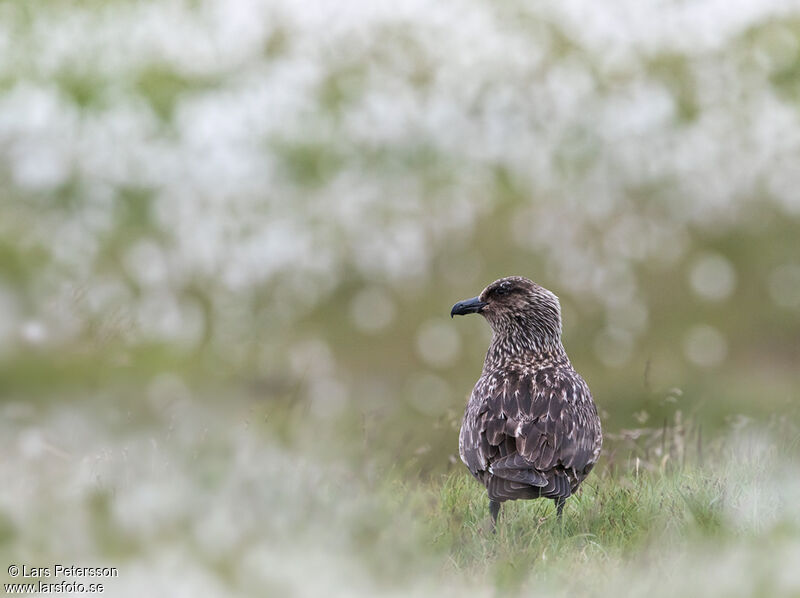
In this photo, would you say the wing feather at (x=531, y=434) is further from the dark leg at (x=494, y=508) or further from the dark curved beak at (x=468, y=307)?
the dark curved beak at (x=468, y=307)

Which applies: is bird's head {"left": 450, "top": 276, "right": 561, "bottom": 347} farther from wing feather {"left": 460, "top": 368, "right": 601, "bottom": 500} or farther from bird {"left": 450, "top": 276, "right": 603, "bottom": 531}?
wing feather {"left": 460, "top": 368, "right": 601, "bottom": 500}

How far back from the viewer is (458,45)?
10.2 metres

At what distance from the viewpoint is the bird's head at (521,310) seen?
212 inches

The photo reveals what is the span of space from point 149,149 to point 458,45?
2964mm

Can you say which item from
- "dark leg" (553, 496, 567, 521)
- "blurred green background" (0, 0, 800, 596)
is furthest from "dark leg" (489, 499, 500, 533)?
"blurred green background" (0, 0, 800, 596)

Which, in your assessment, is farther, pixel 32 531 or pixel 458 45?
pixel 458 45

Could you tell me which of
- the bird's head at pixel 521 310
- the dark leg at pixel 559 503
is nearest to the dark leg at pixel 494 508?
the dark leg at pixel 559 503

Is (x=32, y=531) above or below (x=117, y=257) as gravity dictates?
below

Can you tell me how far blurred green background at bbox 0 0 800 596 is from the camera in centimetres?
780

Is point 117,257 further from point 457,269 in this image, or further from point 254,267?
point 457,269

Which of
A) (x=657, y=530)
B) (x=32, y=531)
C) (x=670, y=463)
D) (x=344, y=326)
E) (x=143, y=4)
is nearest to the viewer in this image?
(x=32, y=531)

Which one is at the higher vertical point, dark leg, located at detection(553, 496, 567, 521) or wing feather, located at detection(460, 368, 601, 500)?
wing feather, located at detection(460, 368, 601, 500)

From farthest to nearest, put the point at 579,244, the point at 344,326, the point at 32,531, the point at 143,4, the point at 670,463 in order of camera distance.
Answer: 1. the point at 143,4
2. the point at 579,244
3. the point at 344,326
4. the point at 670,463
5. the point at 32,531

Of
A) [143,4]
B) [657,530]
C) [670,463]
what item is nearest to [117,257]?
[143,4]
